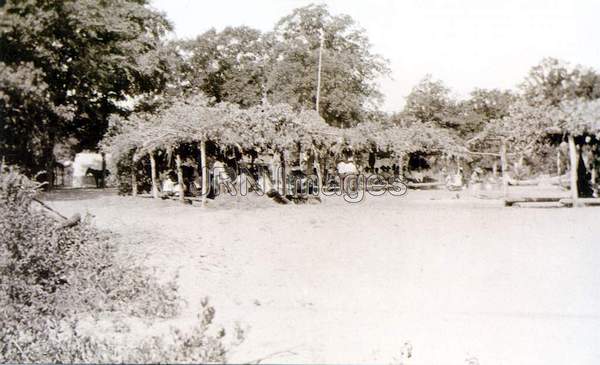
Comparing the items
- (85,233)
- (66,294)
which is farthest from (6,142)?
(66,294)

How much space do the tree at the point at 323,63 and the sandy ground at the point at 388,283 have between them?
3.11 metres

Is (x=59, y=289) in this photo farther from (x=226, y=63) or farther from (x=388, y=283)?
(x=226, y=63)

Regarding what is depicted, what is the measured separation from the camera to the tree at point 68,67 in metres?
12.1

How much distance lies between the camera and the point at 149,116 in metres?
14.8

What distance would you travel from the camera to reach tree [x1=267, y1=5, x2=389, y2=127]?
342 inches

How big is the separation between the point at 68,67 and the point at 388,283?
13614mm

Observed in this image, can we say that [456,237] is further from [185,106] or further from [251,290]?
[185,106]

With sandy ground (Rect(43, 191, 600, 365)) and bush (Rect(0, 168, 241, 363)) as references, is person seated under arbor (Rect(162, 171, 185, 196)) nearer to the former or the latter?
sandy ground (Rect(43, 191, 600, 365))

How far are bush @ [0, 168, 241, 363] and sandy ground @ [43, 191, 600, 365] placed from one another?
0.56m

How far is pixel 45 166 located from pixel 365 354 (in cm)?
1333

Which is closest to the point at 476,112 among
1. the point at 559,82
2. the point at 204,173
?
the point at 559,82

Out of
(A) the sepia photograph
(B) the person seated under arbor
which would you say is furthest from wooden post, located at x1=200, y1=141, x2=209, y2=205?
(B) the person seated under arbor

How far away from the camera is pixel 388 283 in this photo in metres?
6.70

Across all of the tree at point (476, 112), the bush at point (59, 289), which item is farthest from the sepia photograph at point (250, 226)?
the tree at point (476, 112)
